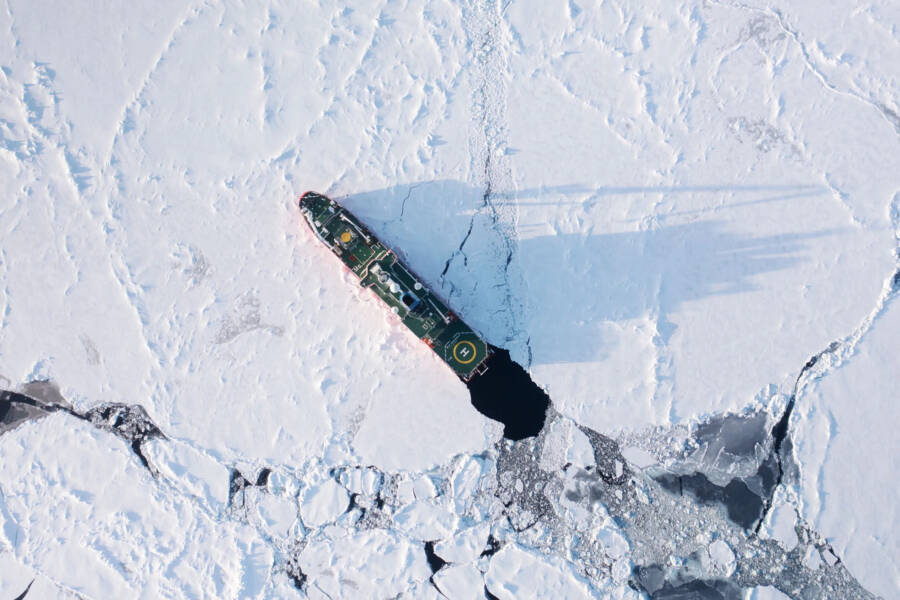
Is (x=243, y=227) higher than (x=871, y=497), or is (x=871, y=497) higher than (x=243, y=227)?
(x=871, y=497)

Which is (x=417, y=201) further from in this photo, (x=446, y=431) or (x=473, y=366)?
(x=446, y=431)

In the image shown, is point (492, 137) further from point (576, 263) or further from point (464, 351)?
point (464, 351)

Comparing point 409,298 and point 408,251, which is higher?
point 408,251

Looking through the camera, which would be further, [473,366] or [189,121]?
[189,121]

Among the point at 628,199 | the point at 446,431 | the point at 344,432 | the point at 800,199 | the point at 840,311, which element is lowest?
the point at 344,432

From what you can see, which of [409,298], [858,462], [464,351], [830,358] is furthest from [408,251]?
[858,462]

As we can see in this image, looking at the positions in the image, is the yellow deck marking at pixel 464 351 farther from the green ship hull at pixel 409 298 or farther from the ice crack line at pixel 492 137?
the ice crack line at pixel 492 137

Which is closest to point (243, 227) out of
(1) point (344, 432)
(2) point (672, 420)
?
(1) point (344, 432)

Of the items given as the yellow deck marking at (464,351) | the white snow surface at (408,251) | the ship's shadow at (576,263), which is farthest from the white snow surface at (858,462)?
the yellow deck marking at (464,351)
